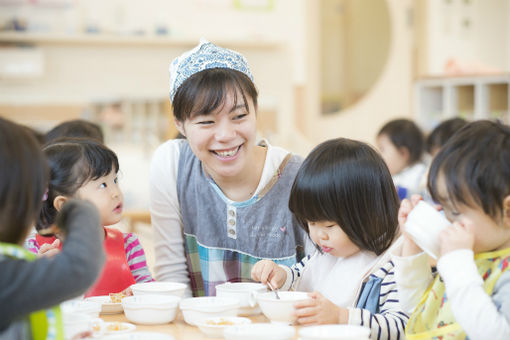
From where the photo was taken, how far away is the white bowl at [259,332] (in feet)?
3.67

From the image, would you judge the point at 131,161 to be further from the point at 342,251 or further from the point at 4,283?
the point at 4,283

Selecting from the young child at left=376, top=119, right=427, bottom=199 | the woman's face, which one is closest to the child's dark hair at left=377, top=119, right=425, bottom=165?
the young child at left=376, top=119, right=427, bottom=199

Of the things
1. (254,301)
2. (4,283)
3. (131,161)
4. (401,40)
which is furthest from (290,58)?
(4,283)

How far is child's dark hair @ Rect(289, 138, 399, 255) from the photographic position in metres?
1.50

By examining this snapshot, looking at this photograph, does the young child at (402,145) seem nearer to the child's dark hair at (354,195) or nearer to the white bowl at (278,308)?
the child's dark hair at (354,195)

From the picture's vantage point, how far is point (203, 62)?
1782 mm

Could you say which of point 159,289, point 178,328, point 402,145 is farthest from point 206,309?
point 402,145

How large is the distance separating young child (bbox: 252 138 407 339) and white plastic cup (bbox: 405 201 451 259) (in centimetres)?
30

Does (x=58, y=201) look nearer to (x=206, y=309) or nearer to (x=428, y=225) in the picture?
(x=206, y=309)

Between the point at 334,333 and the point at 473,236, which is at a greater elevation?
the point at 473,236

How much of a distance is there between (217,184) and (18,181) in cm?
102

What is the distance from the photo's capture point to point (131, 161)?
200 inches

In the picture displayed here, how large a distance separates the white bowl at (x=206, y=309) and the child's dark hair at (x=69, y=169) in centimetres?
Answer: 55

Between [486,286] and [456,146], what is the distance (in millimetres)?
241
